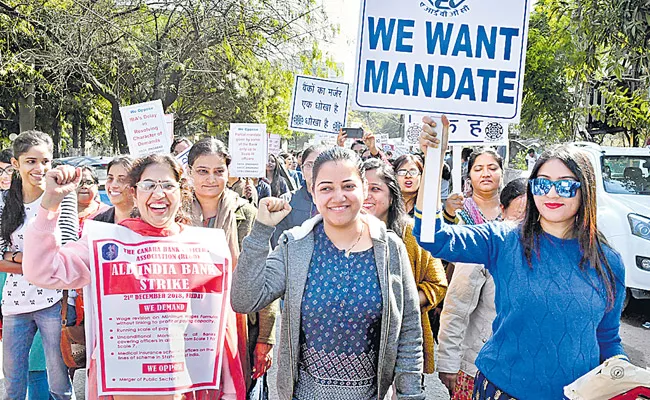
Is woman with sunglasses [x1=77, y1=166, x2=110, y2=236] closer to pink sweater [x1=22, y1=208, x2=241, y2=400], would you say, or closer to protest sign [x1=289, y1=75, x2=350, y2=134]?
pink sweater [x1=22, y1=208, x2=241, y2=400]

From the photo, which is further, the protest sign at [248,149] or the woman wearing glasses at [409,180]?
the protest sign at [248,149]

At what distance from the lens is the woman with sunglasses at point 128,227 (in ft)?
8.45

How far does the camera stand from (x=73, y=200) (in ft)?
11.5

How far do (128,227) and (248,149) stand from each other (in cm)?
449

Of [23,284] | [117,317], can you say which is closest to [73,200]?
[23,284]

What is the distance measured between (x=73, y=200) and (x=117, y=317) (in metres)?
1.22

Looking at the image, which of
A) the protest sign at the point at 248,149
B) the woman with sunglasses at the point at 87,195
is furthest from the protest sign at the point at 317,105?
the woman with sunglasses at the point at 87,195

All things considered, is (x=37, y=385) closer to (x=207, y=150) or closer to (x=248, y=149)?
Result: (x=207, y=150)

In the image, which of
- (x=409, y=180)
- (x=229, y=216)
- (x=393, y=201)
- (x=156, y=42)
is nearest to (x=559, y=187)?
(x=393, y=201)

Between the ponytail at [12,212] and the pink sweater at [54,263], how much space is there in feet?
4.21

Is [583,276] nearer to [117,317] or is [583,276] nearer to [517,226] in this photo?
[517,226]

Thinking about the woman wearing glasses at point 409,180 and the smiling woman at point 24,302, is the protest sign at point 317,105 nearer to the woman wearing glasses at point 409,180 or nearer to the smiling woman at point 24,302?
the woman wearing glasses at point 409,180

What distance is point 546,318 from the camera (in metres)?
2.29

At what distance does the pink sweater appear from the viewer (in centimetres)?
256
